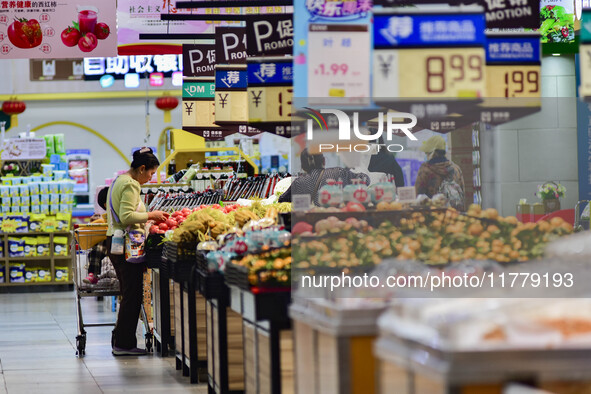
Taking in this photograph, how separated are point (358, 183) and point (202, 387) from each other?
7.06 feet

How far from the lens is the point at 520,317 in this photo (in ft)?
9.66

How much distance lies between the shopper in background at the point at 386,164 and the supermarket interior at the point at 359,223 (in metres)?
0.01

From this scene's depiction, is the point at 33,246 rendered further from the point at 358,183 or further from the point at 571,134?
the point at 358,183

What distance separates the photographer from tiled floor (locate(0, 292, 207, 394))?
707cm

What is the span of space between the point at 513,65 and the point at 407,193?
91cm

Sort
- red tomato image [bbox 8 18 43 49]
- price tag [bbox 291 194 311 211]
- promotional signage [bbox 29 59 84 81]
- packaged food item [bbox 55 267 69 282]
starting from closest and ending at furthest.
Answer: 1. price tag [bbox 291 194 311 211]
2. red tomato image [bbox 8 18 43 49]
3. packaged food item [bbox 55 267 69 282]
4. promotional signage [bbox 29 59 84 81]

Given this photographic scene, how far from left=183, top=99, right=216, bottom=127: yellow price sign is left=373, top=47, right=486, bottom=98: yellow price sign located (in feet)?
23.7

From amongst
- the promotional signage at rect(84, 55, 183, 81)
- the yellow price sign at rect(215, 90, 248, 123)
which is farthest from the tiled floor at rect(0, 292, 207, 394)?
the promotional signage at rect(84, 55, 183, 81)

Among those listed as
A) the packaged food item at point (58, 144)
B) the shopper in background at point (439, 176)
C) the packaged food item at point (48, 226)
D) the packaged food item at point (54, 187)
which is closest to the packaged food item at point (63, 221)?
the packaged food item at point (48, 226)

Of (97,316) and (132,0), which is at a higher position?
(132,0)

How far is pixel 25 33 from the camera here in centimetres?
1020

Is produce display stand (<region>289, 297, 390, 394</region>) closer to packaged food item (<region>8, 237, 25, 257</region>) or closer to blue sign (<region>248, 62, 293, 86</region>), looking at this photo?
blue sign (<region>248, 62, 293, 86</region>)

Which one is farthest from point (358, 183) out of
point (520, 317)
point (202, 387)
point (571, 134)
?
point (571, 134)

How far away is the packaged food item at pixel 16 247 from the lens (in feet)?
50.4
